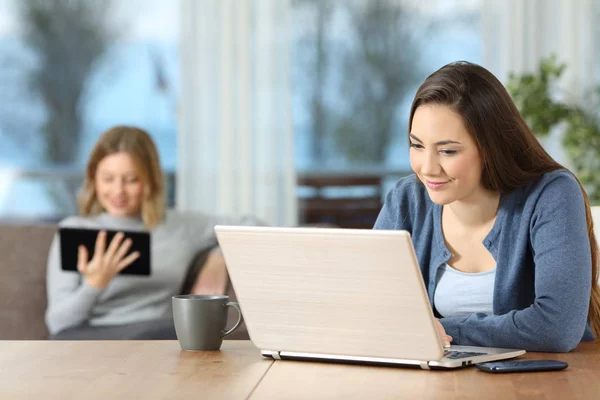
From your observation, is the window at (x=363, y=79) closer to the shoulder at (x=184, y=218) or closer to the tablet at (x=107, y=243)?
the shoulder at (x=184, y=218)

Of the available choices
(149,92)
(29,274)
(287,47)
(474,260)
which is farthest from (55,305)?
(149,92)

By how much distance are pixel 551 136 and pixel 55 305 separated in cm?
261

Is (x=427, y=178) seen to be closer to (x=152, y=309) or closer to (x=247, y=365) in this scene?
(x=247, y=365)

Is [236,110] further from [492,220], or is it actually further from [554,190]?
[554,190]

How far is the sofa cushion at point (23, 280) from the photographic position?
9.25 ft

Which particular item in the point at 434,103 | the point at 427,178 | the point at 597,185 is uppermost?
the point at 434,103

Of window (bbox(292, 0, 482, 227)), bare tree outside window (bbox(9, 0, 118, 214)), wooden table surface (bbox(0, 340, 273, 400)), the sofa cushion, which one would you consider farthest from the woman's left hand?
bare tree outside window (bbox(9, 0, 118, 214))

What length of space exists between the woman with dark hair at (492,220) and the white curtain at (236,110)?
2.54 meters

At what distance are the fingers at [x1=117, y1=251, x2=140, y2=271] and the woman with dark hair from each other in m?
1.09

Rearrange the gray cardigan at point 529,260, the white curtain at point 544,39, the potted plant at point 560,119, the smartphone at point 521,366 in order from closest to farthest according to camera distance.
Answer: the smartphone at point 521,366, the gray cardigan at point 529,260, the potted plant at point 560,119, the white curtain at point 544,39

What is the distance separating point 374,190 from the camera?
4.88 metres

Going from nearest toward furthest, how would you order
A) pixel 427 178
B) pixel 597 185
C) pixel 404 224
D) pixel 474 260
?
pixel 427 178 → pixel 474 260 → pixel 404 224 → pixel 597 185

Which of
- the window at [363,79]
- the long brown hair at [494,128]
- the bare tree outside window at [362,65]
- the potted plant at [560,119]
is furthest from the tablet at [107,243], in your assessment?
the bare tree outside window at [362,65]

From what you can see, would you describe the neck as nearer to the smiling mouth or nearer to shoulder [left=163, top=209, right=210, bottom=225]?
the smiling mouth
